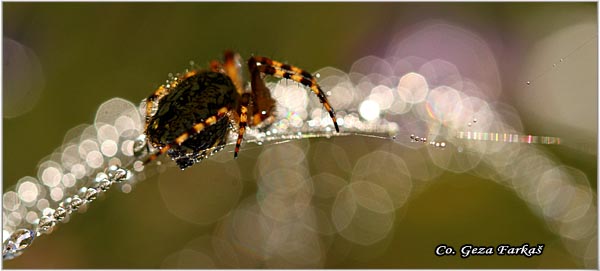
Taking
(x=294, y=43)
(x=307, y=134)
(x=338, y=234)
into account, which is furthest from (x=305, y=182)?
(x=307, y=134)

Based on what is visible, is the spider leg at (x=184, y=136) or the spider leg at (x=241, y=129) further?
the spider leg at (x=241, y=129)

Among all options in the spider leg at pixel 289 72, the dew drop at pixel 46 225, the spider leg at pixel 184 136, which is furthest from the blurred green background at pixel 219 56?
the dew drop at pixel 46 225

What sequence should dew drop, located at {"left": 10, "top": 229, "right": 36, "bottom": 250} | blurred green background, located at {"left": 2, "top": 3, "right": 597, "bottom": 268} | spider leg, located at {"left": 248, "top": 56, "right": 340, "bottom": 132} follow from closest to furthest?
1. dew drop, located at {"left": 10, "top": 229, "right": 36, "bottom": 250}
2. spider leg, located at {"left": 248, "top": 56, "right": 340, "bottom": 132}
3. blurred green background, located at {"left": 2, "top": 3, "right": 597, "bottom": 268}

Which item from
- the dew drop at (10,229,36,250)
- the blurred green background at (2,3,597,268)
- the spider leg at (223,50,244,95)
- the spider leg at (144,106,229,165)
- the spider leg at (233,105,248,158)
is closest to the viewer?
the dew drop at (10,229,36,250)

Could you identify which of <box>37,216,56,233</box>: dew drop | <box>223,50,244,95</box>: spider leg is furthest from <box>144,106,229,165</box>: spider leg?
<box>223,50,244,95</box>: spider leg

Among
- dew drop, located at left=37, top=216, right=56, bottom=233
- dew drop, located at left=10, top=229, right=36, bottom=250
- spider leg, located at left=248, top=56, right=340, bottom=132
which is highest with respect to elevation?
spider leg, located at left=248, top=56, right=340, bottom=132

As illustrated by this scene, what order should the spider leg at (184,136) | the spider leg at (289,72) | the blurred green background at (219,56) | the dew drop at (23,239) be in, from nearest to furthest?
the dew drop at (23,239) → the spider leg at (184,136) → the spider leg at (289,72) → the blurred green background at (219,56)

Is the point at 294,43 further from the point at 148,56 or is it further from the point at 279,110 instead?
the point at 279,110

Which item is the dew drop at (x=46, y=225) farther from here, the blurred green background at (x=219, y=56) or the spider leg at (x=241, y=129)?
the blurred green background at (x=219, y=56)

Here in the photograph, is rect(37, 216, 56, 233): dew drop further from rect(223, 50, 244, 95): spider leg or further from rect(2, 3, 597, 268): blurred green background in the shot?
rect(2, 3, 597, 268): blurred green background
